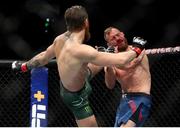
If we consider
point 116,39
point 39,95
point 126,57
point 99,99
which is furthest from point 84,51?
point 99,99

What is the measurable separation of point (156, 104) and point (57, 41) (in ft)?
3.29

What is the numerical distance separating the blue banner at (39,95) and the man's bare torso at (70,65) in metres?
0.41

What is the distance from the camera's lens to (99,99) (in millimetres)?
2992

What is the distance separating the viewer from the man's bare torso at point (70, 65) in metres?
2.18

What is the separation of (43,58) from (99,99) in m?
0.68

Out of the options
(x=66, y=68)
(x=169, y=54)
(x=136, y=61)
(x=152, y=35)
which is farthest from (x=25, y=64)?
(x=152, y=35)

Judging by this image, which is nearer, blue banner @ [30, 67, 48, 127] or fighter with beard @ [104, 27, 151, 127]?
fighter with beard @ [104, 27, 151, 127]

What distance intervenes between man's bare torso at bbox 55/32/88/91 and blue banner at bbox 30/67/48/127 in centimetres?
41

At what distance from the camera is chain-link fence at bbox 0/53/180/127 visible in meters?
2.95

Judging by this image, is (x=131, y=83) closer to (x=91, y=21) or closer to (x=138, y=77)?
(x=138, y=77)

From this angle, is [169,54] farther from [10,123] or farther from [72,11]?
[10,123]

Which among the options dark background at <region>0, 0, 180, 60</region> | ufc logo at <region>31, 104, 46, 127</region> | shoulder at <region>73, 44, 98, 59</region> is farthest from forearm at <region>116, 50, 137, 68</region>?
dark background at <region>0, 0, 180, 60</region>

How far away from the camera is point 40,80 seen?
106 inches

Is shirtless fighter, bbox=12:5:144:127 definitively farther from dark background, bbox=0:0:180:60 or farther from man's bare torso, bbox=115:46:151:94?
dark background, bbox=0:0:180:60
